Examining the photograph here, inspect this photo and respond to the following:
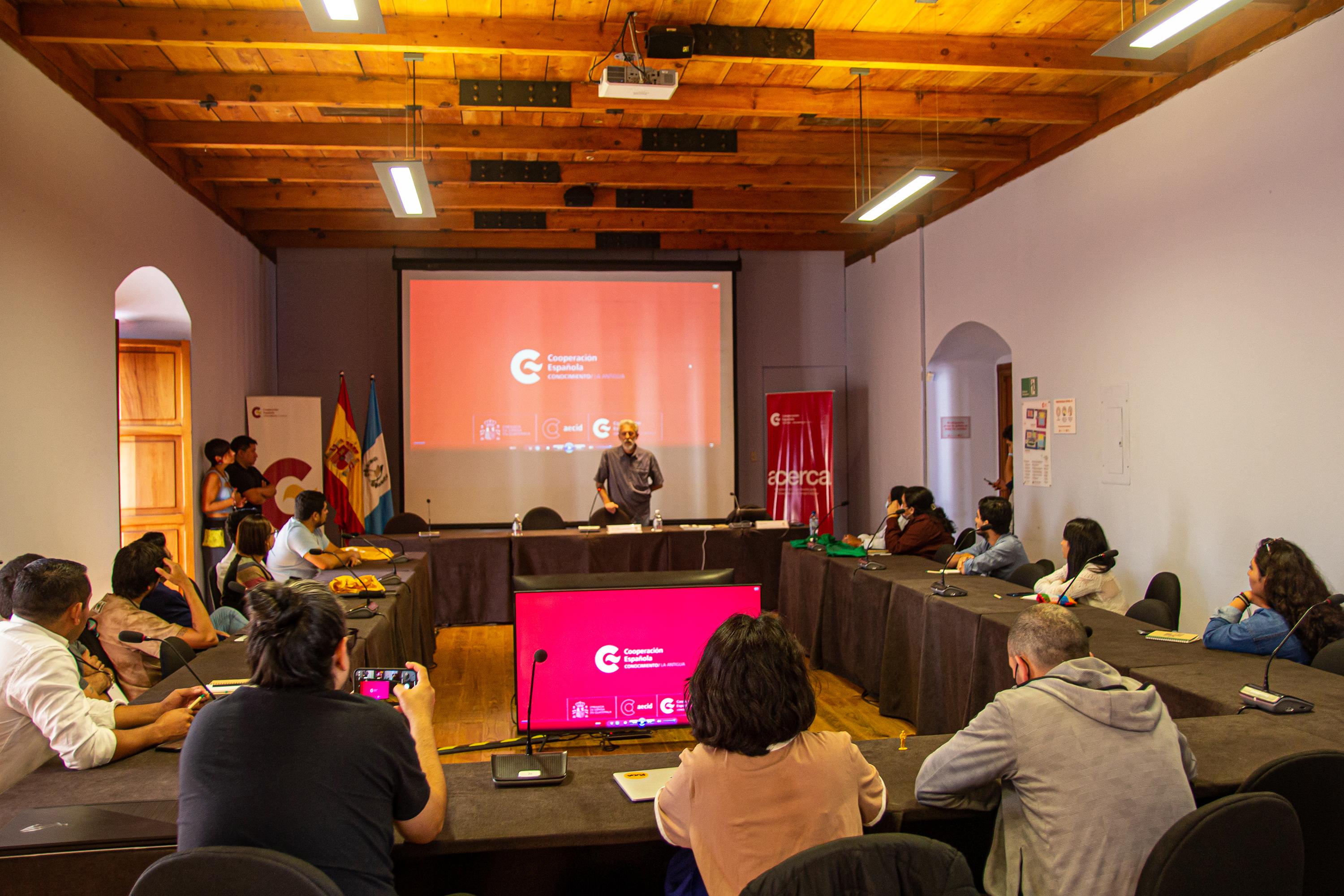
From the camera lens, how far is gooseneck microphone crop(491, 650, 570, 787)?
187 centimetres

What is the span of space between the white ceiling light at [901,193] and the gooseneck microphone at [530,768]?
4.04m

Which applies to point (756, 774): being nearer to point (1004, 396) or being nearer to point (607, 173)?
point (607, 173)

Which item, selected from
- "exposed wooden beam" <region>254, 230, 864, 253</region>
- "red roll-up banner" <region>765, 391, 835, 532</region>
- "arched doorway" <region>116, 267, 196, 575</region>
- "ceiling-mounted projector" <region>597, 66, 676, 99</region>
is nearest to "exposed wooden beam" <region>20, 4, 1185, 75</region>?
"ceiling-mounted projector" <region>597, 66, 676, 99</region>

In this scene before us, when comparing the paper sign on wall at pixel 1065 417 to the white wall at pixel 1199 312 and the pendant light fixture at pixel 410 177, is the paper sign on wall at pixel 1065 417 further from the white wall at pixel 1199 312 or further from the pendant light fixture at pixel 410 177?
the pendant light fixture at pixel 410 177

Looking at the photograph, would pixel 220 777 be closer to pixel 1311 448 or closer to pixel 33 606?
pixel 33 606

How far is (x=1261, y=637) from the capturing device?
2766 millimetres

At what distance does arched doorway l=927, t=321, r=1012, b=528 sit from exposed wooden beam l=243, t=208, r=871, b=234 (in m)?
1.81

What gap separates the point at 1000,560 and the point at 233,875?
13.9 ft

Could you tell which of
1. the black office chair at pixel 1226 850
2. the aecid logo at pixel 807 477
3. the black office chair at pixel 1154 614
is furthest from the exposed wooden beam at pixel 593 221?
the black office chair at pixel 1226 850

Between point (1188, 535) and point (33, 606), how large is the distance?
5087 mm

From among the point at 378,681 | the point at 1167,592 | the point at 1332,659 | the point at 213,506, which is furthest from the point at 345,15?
the point at 213,506

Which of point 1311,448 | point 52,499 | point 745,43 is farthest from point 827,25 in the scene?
point 52,499

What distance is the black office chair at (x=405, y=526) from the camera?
670 cm

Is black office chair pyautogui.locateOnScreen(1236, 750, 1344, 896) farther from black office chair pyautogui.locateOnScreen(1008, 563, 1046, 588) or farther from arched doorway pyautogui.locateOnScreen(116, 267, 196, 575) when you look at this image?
arched doorway pyautogui.locateOnScreen(116, 267, 196, 575)
